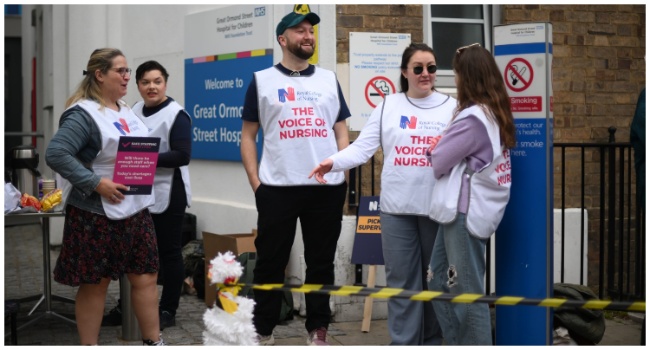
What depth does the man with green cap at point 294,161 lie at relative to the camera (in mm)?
5543

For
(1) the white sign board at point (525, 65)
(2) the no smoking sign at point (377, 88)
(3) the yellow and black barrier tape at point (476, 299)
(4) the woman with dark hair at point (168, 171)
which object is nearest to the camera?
(3) the yellow and black barrier tape at point (476, 299)

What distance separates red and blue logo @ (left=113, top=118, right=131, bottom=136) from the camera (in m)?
5.26

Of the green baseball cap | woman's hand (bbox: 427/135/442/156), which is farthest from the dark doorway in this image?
woman's hand (bbox: 427/135/442/156)

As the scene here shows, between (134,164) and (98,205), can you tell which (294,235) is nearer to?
(134,164)

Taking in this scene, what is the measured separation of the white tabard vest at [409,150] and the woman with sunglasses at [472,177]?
→ 0.38 metres

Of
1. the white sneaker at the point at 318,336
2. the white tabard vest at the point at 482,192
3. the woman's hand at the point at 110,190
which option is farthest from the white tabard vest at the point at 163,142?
the white tabard vest at the point at 482,192

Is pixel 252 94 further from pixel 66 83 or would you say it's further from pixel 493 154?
pixel 66 83

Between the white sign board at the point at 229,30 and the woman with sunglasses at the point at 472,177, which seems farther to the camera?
the white sign board at the point at 229,30

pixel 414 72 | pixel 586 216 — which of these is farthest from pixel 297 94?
pixel 586 216

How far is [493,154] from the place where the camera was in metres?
4.72

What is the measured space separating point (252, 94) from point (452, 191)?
1.45m

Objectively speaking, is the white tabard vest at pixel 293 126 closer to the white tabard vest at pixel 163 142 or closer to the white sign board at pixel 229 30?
the white tabard vest at pixel 163 142

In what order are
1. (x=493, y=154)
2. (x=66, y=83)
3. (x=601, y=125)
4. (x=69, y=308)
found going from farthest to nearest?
(x=66, y=83) → (x=601, y=125) → (x=69, y=308) → (x=493, y=154)

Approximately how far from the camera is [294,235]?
5.66m
